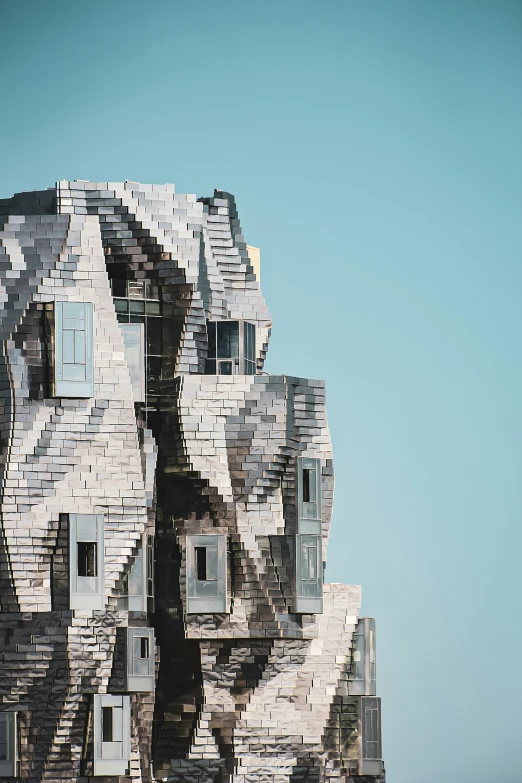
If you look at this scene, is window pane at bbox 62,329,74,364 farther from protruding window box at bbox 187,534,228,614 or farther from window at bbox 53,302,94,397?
protruding window box at bbox 187,534,228,614

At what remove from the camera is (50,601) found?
3525 cm

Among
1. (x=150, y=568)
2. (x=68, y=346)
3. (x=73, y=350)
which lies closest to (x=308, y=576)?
(x=150, y=568)

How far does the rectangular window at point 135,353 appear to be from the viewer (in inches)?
1463

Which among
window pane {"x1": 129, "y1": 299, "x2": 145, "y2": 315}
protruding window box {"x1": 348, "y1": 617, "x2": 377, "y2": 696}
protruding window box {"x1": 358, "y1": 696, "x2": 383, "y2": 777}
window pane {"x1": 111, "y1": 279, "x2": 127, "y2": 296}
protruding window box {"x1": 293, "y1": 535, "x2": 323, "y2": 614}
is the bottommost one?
protruding window box {"x1": 358, "y1": 696, "x2": 383, "y2": 777}

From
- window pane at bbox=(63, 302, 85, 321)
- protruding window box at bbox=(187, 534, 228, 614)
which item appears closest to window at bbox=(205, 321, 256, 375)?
window pane at bbox=(63, 302, 85, 321)

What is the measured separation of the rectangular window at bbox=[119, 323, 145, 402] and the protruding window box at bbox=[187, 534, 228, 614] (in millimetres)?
2888

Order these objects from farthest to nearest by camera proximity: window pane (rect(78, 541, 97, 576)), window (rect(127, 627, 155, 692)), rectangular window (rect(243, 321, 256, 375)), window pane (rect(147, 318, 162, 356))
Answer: rectangular window (rect(243, 321, 256, 375)) < window pane (rect(147, 318, 162, 356)) < window (rect(127, 627, 155, 692)) < window pane (rect(78, 541, 97, 576))

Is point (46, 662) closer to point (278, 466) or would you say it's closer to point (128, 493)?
point (128, 493)

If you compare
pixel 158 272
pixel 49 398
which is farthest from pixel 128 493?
pixel 158 272

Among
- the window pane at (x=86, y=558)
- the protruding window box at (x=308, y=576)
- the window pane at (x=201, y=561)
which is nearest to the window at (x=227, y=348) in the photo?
the window pane at (x=201, y=561)

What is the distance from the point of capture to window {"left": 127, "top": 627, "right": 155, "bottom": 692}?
3547cm

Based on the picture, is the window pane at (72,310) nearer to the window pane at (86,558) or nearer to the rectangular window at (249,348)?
the rectangular window at (249,348)

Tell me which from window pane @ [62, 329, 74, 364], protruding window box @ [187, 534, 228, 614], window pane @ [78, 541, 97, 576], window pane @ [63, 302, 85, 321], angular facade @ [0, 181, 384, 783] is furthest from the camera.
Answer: protruding window box @ [187, 534, 228, 614]

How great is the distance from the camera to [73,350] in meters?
35.7
